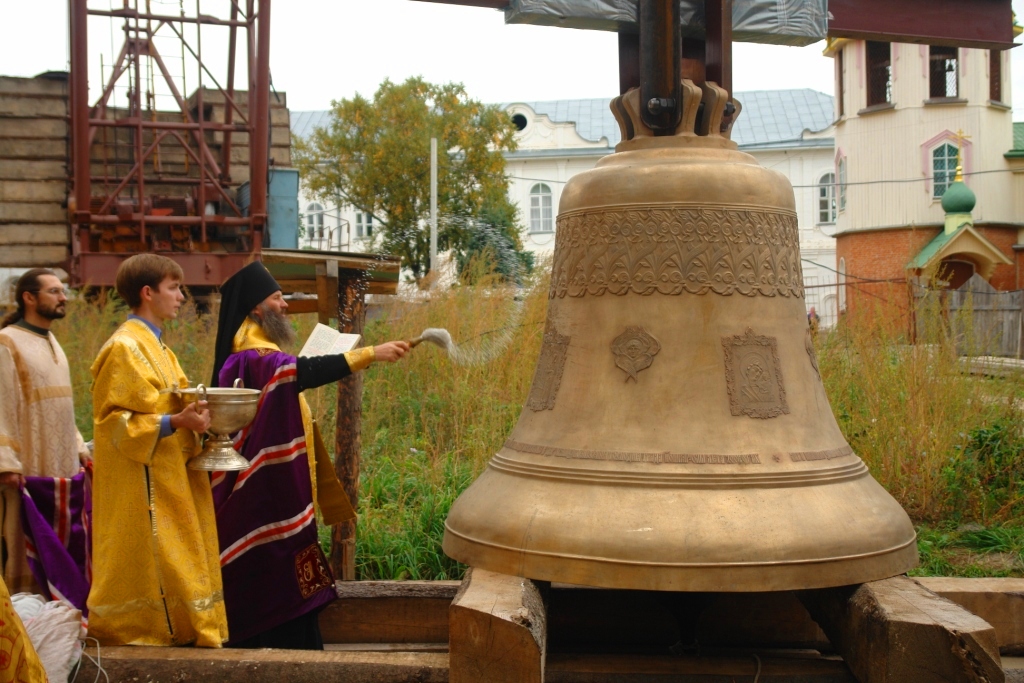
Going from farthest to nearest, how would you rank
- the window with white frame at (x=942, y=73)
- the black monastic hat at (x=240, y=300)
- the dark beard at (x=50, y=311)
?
the window with white frame at (x=942, y=73), the dark beard at (x=50, y=311), the black monastic hat at (x=240, y=300)

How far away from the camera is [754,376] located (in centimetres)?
292

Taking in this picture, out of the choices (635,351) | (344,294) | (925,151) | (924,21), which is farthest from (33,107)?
(925,151)

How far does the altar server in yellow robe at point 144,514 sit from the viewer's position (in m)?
3.64

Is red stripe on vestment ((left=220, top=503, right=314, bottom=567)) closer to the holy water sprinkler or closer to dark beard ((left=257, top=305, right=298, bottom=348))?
dark beard ((left=257, top=305, right=298, bottom=348))

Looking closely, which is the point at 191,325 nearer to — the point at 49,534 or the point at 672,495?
the point at 49,534

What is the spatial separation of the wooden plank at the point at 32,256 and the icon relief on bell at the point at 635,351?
15.8 meters

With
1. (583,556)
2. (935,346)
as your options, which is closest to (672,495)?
(583,556)

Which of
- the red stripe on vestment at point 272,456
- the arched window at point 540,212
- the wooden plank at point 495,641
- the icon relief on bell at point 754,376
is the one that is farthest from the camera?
the arched window at point 540,212

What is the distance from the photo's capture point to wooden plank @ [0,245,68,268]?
16953 mm

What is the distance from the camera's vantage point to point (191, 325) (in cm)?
1018

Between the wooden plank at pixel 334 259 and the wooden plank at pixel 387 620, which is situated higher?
the wooden plank at pixel 334 259

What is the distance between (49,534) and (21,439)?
0.48 meters

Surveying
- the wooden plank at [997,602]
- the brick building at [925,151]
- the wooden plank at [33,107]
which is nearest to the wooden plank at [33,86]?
the wooden plank at [33,107]

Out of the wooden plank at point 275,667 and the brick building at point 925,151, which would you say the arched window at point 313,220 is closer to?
the brick building at point 925,151
